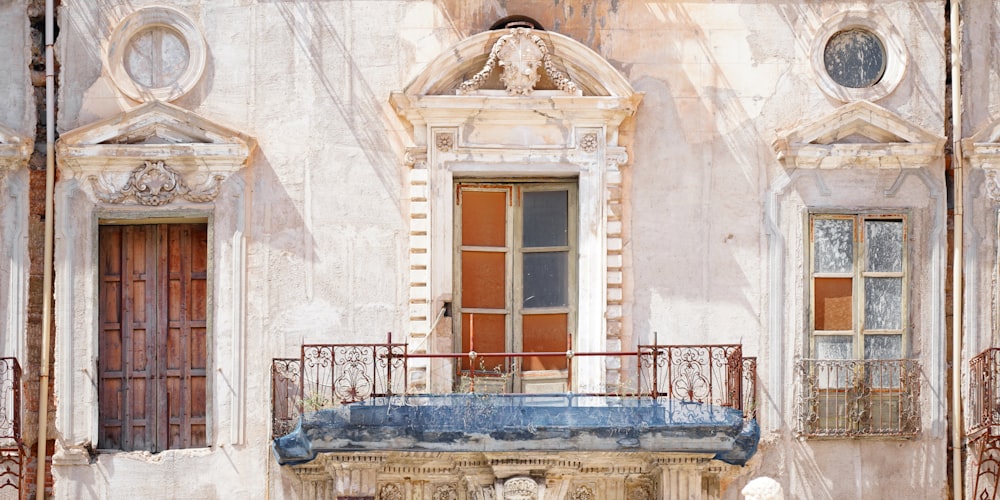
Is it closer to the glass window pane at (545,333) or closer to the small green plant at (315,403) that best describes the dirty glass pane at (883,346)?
the glass window pane at (545,333)

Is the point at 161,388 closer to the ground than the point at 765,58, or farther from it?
closer to the ground

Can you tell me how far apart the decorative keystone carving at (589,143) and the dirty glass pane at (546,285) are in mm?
898

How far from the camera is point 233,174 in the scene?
51.4 ft

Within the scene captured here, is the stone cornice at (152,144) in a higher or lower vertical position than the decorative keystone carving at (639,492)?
higher

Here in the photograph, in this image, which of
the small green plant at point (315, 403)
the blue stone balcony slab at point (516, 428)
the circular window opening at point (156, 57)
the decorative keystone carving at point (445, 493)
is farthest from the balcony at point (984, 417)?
the circular window opening at point (156, 57)

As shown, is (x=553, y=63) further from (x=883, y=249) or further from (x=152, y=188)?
(x=152, y=188)

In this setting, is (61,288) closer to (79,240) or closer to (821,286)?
(79,240)

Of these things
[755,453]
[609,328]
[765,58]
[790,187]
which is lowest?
[755,453]

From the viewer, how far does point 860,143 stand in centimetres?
1577

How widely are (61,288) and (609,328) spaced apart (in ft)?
14.7

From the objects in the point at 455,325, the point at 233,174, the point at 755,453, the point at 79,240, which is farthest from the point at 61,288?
the point at 755,453

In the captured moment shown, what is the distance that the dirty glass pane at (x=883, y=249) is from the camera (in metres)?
15.8

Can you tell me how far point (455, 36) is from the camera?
15867mm

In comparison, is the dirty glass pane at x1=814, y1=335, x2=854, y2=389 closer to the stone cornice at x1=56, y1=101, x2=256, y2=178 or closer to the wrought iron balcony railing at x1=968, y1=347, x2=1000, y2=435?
the wrought iron balcony railing at x1=968, y1=347, x2=1000, y2=435
